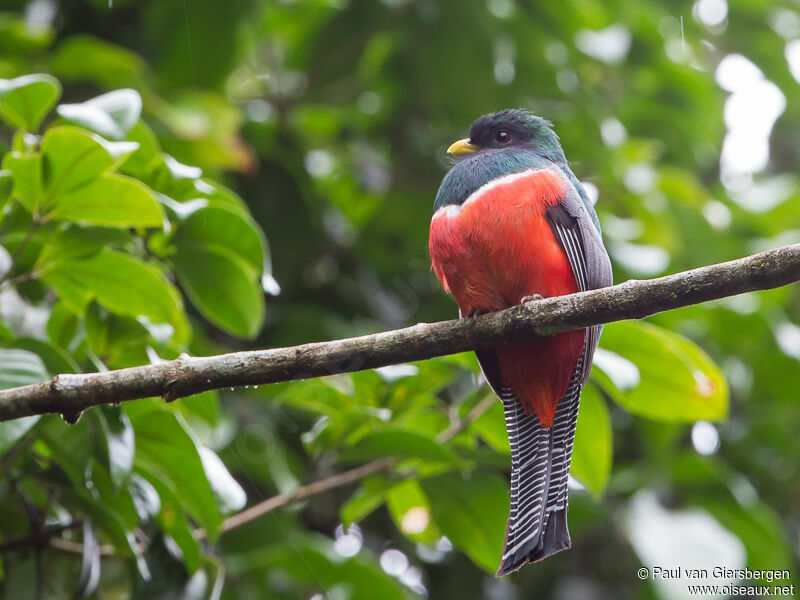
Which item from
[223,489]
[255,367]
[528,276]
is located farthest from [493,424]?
[255,367]

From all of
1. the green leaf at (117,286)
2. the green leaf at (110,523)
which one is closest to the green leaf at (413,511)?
the green leaf at (110,523)

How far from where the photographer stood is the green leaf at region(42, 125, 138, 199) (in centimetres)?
208

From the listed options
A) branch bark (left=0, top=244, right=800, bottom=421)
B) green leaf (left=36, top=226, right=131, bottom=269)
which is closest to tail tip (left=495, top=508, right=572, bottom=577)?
branch bark (left=0, top=244, right=800, bottom=421)

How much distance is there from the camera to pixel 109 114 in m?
2.38

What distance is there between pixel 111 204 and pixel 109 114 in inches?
13.7

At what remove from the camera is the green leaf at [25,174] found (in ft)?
6.93

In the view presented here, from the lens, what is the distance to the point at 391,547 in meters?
4.10

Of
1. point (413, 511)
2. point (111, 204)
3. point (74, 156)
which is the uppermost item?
point (74, 156)

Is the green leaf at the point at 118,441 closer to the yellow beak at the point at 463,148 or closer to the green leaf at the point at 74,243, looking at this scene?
the green leaf at the point at 74,243

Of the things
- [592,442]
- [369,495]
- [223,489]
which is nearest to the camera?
[223,489]

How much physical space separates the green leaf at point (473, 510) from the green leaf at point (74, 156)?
4.26 ft

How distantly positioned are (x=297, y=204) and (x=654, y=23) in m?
2.12

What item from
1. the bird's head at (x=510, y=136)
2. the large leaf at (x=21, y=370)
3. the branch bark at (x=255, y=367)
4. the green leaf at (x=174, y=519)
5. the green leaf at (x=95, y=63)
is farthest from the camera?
the green leaf at (x=95, y=63)

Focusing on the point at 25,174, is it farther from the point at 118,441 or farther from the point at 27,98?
the point at 118,441
